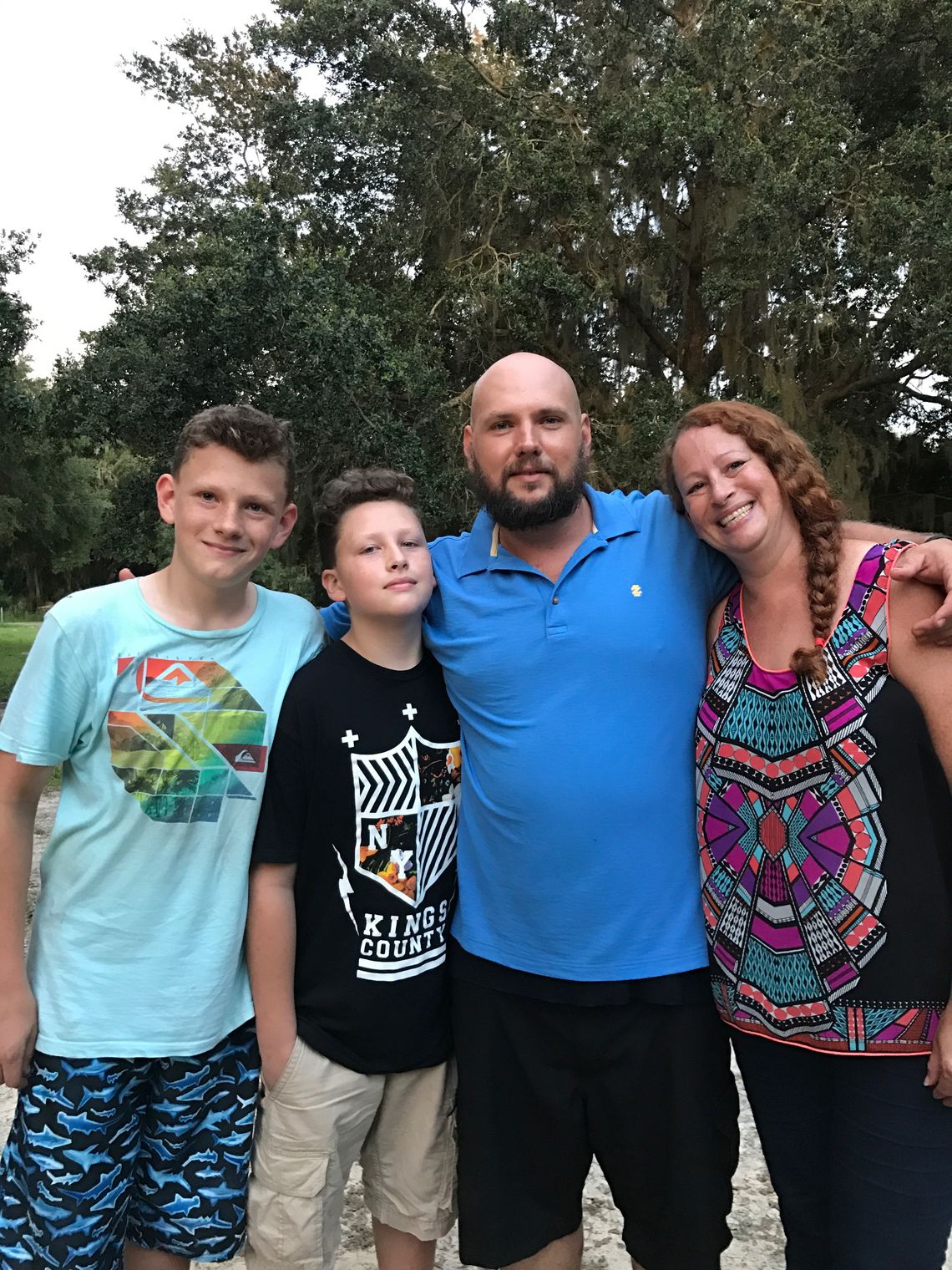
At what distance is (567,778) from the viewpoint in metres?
2.09

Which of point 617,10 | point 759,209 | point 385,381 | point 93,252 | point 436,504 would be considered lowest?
point 436,504

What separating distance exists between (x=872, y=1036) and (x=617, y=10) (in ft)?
51.7

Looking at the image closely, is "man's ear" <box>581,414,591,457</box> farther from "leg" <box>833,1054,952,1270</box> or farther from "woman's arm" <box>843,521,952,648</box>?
"leg" <box>833,1054,952,1270</box>

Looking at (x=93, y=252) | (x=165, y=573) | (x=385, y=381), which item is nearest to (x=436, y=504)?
(x=385, y=381)

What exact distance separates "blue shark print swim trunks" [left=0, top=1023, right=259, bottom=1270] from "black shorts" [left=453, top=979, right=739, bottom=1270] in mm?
564

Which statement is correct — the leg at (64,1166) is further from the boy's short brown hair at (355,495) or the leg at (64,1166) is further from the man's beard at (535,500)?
the man's beard at (535,500)

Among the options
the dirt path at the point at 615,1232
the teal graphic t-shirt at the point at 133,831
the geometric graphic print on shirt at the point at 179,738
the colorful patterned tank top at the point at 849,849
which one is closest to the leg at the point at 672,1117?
the colorful patterned tank top at the point at 849,849

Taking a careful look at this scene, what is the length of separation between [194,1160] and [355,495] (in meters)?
1.65

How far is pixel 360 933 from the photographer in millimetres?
2148

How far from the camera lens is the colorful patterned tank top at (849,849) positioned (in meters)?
1.77

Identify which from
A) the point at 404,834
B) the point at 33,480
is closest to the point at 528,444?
the point at 404,834

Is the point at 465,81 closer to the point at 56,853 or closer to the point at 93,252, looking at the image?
the point at 93,252

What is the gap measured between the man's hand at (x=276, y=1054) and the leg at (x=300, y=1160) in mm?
12

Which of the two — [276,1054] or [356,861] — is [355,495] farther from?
[276,1054]
